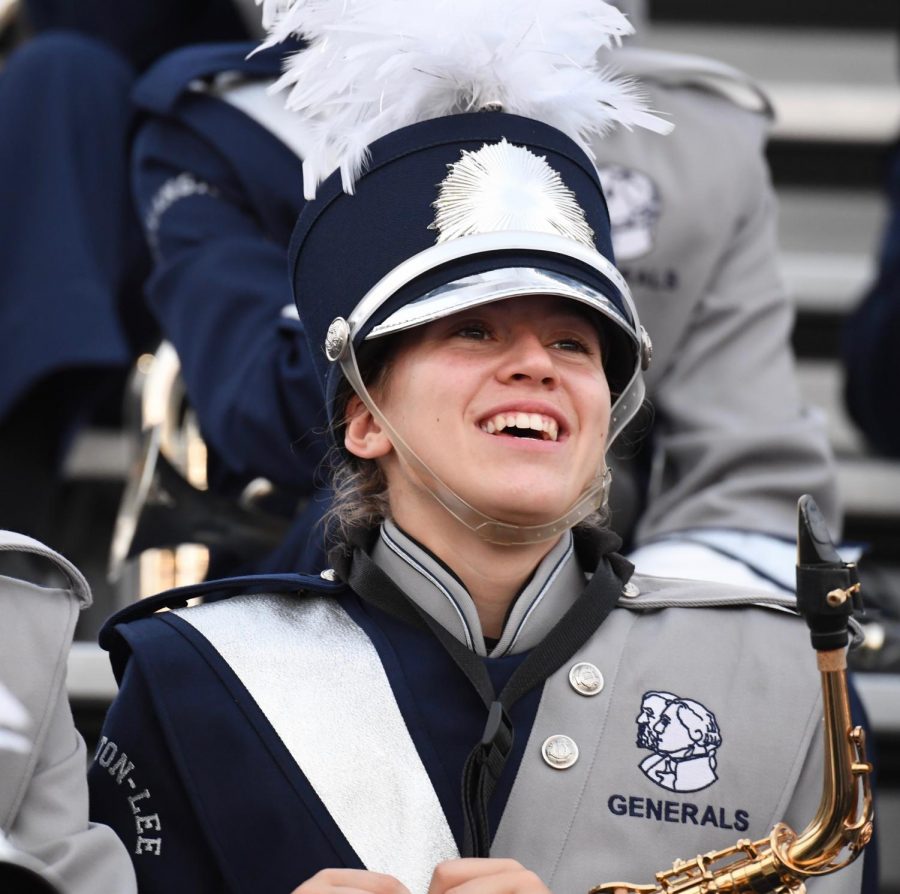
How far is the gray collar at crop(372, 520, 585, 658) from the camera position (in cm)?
258

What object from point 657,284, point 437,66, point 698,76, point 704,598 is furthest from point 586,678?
point 698,76

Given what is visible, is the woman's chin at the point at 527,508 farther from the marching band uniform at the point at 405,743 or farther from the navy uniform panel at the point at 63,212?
the navy uniform panel at the point at 63,212

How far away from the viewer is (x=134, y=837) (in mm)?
2393

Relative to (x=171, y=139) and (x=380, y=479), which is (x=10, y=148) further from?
(x=380, y=479)

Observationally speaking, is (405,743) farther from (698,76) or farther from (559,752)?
(698,76)

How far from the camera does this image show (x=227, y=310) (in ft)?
11.6

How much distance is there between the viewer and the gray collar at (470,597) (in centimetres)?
258

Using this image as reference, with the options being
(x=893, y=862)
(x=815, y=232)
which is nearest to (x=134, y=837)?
(x=893, y=862)

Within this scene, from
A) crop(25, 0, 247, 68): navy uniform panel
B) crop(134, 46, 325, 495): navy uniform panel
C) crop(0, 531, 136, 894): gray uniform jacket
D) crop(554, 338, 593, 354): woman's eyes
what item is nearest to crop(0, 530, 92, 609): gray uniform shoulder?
crop(0, 531, 136, 894): gray uniform jacket

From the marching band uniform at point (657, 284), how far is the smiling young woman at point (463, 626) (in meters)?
0.71

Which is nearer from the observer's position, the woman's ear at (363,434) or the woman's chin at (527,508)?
the woman's chin at (527,508)

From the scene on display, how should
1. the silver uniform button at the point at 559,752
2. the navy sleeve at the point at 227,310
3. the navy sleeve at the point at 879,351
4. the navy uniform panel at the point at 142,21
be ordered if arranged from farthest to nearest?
the navy uniform panel at the point at 142,21 → the navy sleeve at the point at 879,351 → the navy sleeve at the point at 227,310 → the silver uniform button at the point at 559,752

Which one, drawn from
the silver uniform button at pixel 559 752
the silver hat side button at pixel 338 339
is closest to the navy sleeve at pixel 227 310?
the silver hat side button at pixel 338 339

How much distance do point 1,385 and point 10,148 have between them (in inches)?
21.8
